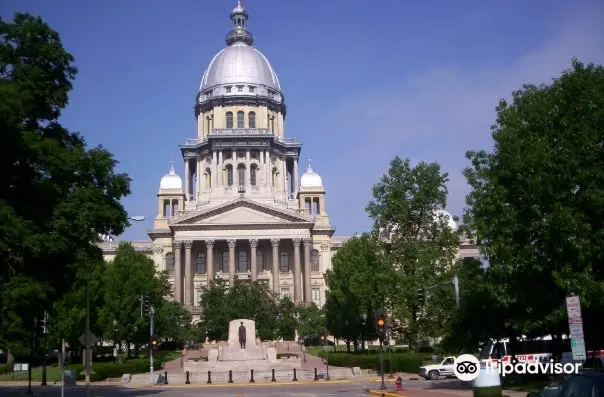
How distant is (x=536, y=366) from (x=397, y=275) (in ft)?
52.9

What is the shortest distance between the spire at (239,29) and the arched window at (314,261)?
44334mm

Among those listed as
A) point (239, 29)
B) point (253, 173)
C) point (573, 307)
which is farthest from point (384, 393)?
point (239, 29)

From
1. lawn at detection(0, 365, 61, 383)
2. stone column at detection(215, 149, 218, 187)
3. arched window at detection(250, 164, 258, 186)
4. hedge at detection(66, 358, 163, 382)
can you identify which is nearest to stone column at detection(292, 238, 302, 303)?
arched window at detection(250, 164, 258, 186)

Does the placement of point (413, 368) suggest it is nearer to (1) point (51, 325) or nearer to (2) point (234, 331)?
(2) point (234, 331)

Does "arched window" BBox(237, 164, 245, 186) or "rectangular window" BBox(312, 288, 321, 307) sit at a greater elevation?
"arched window" BBox(237, 164, 245, 186)

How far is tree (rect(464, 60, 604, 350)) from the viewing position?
29.0 m

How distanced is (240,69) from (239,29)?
41.7 ft

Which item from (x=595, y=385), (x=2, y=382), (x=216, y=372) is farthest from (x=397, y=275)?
(x=595, y=385)

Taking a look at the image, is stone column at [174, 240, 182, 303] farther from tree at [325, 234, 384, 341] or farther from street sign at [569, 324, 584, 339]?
street sign at [569, 324, 584, 339]

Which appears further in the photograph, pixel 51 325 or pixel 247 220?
pixel 247 220

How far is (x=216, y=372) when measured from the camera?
175 feet

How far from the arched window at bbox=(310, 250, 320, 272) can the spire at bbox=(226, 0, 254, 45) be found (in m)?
44.3

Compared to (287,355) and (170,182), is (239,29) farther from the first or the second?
(287,355)

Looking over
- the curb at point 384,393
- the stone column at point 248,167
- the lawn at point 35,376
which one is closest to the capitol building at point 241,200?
the stone column at point 248,167
